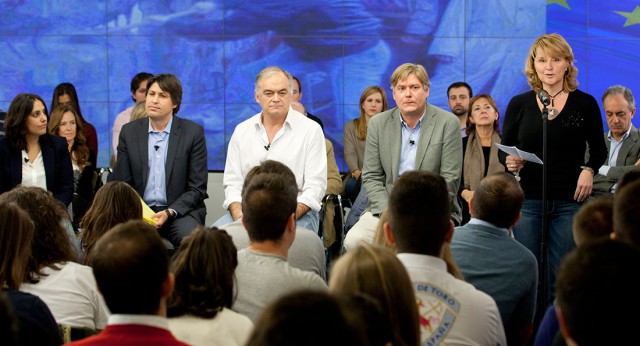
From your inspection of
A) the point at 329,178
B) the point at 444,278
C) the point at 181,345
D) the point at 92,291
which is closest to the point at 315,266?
the point at 92,291

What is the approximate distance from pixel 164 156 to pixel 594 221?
3.29 metres

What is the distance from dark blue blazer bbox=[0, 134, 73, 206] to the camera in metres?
5.74

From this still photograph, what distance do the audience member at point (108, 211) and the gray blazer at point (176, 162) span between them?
1339 millimetres

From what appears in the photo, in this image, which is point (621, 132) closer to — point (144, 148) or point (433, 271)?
point (144, 148)

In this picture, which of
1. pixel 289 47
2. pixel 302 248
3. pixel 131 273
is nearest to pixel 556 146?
pixel 302 248

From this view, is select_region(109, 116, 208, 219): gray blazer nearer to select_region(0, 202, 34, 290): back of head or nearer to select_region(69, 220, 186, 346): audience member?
select_region(0, 202, 34, 290): back of head

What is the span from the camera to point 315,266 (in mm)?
3963

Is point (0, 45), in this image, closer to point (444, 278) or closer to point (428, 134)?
point (428, 134)

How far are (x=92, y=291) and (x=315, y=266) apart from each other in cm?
106

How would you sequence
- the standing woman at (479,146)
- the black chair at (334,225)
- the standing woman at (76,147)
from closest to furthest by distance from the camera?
the black chair at (334,225), the standing woman at (479,146), the standing woman at (76,147)

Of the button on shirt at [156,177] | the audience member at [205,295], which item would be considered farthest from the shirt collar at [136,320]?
the button on shirt at [156,177]

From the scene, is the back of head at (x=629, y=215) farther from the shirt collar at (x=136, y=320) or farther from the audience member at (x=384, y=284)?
the shirt collar at (x=136, y=320)

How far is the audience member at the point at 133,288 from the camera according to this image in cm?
210

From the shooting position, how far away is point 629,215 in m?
2.29
